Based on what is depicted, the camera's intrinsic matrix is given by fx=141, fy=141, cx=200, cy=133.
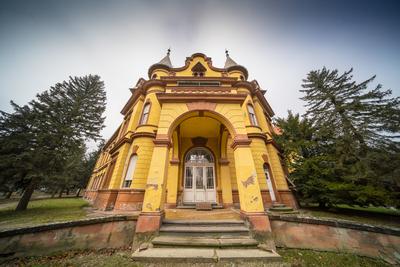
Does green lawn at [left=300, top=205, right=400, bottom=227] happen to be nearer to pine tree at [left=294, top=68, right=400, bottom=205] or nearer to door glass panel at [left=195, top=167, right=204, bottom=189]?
pine tree at [left=294, top=68, right=400, bottom=205]

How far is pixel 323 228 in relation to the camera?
169 inches

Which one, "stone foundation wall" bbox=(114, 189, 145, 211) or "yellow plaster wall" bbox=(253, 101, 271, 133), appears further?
"yellow plaster wall" bbox=(253, 101, 271, 133)

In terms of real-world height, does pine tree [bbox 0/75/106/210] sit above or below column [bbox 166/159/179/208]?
above

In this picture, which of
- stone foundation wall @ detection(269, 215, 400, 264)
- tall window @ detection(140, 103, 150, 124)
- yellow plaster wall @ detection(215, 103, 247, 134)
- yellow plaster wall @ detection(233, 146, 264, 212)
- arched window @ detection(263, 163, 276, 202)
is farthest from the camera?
tall window @ detection(140, 103, 150, 124)

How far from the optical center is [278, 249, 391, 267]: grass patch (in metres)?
3.56

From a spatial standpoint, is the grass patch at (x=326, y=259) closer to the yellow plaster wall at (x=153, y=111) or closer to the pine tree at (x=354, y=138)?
the pine tree at (x=354, y=138)

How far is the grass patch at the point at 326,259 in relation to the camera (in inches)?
140

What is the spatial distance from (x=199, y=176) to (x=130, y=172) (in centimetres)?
462

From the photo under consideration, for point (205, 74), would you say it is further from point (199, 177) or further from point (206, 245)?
point (206, 245)

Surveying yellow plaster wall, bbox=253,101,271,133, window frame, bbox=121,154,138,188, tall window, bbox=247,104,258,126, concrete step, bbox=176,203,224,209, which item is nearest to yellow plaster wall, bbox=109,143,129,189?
window frame, bbox=121,154,138,188

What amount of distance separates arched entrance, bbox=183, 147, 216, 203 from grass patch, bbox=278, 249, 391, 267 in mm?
5947

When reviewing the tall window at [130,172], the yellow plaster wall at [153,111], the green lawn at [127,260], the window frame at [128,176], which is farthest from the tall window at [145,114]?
the green lawn at [127,260]

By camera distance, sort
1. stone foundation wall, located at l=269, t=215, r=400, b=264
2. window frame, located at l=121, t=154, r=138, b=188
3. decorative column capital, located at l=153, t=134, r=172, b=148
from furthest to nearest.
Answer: window frame, located at l=121, t=154, r=138, b=188
decorative column capital, located at l=153, t=134, r=172, b=148
stone foundation wall, located at l=269, t=215, r=400, b=264

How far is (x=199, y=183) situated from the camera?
10023 mm
